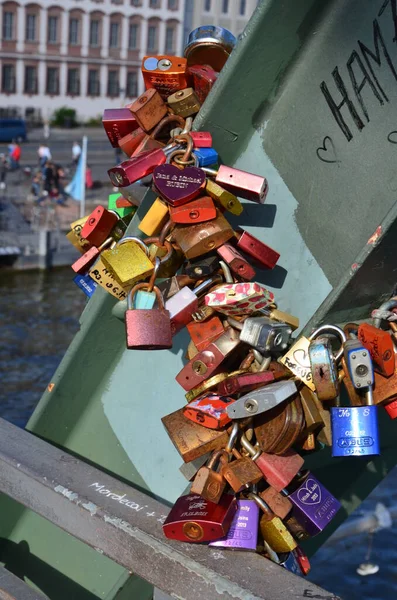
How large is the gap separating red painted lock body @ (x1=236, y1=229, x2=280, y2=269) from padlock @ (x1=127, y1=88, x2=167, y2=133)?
1.39 ft

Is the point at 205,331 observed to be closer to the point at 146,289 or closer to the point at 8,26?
the point at 146,289

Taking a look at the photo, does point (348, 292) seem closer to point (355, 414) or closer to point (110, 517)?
point (355, 414)

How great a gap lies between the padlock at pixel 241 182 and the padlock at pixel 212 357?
0.35m

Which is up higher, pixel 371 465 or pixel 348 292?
pixel 348 292

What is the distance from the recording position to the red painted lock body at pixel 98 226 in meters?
2.56

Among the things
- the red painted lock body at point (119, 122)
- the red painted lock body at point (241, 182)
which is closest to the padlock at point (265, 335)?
the red painted lock body at point (241, 182)

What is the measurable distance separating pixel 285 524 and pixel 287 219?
75 centimetres

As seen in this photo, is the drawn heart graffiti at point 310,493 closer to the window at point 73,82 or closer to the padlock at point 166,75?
the padlock at point 166,75

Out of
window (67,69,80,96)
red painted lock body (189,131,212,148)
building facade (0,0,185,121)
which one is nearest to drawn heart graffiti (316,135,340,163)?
red painted lock body (189,131,212,148)

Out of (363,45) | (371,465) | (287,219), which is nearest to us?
(363,45)

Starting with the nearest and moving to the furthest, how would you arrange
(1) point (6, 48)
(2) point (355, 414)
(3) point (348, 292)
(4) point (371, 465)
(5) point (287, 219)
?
(2) point (355, 414) < (3) point (348, 292) < (5) point (287, 219) < (4) point (371, 465) < (1) point (6, 48)

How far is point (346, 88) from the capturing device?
217 cm

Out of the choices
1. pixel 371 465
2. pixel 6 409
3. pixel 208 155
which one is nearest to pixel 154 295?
pixel 208 155

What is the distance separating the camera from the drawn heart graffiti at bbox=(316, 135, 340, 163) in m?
2.21
